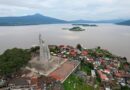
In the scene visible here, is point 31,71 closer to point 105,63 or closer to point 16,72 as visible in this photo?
point 16,72

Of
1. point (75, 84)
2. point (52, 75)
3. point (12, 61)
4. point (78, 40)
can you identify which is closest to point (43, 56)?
point (52, 75)

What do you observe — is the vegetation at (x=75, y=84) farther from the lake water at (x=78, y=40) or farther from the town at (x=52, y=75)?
the lake water at (x=78, y=40)

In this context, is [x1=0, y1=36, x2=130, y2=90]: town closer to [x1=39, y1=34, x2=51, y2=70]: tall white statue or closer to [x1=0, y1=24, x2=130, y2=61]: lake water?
[x1=39, y1=34, x2=51, y2=70]: tall white statue

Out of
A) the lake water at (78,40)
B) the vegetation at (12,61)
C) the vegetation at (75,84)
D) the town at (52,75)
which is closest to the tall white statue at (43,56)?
the town at (52,75)

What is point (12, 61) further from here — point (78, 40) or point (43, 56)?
point (78, 40)

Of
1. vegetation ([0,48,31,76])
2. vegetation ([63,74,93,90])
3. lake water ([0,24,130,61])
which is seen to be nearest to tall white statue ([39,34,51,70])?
vegetation ([0,48,31,76])

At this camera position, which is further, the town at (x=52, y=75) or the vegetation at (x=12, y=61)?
the vegetation at (x=12, y=61)
